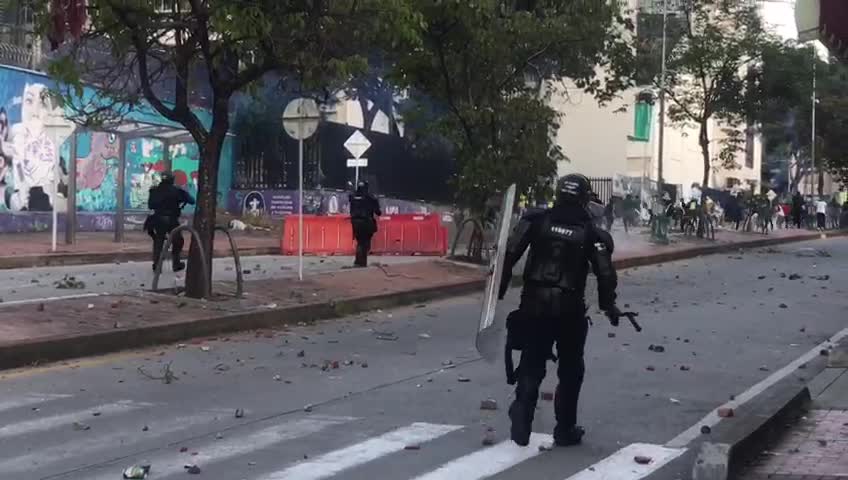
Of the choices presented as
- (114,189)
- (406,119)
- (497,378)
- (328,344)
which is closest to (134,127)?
(114,189)

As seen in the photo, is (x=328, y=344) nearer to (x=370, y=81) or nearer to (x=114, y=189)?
(x=114, y=189)

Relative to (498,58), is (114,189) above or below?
below

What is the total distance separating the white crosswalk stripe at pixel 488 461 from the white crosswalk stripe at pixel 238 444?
1.31 m

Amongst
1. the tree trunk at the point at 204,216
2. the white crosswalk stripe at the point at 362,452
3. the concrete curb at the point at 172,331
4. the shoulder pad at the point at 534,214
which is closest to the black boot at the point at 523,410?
the white crosswalk stripe at the point at 362,452

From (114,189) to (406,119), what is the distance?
40.7ft

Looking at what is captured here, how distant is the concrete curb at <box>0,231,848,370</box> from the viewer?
10844 mm

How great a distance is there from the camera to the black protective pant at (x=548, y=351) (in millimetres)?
7461

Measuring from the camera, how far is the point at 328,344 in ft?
41.9

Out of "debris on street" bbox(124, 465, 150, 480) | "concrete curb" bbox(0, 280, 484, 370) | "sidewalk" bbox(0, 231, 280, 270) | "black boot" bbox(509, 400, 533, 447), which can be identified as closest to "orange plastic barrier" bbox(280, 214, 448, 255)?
"sidewalk" bbox(0, 231, 280, 270)

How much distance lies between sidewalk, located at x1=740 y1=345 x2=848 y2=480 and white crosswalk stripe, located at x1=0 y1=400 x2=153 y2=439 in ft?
15.5

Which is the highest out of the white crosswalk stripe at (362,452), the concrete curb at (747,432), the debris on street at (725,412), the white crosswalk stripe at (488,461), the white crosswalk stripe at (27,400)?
the concrete curb at (747,432)

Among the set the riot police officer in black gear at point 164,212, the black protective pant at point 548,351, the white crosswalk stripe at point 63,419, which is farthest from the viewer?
the riot police officer in black gear at point 164,212

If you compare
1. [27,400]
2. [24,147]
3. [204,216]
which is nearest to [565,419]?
[27,400]

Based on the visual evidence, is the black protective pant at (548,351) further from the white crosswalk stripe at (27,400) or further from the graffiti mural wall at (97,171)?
the graffiti mural wall at (97,171)
